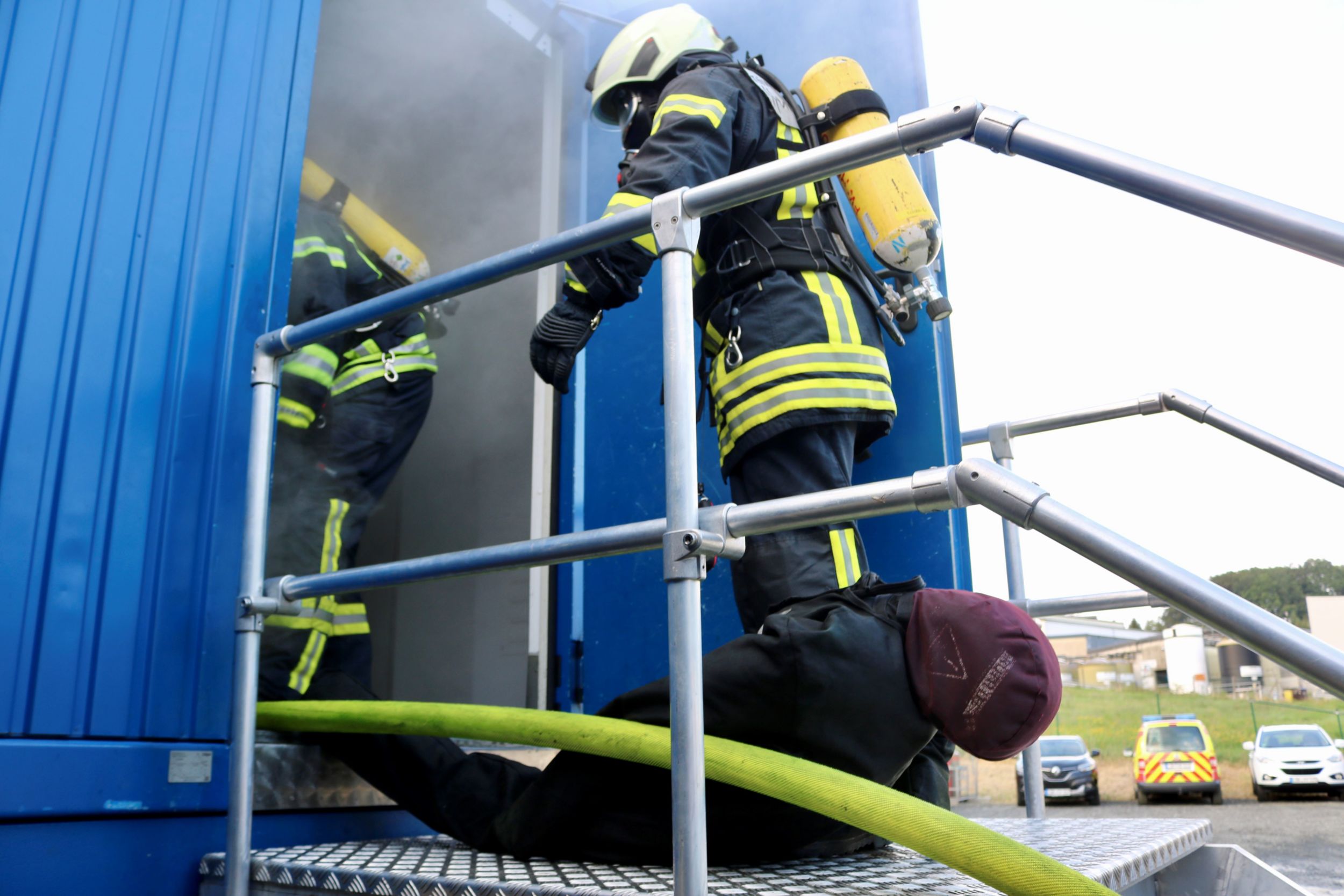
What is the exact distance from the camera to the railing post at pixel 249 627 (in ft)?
4.90

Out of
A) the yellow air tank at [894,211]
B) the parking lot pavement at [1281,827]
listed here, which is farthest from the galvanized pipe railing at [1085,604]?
the parking lot pavement at [1281,827]

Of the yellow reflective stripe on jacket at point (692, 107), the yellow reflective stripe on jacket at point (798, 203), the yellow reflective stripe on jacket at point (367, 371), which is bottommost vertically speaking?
the yellow reflective stripe on jacket at point (367, 371)

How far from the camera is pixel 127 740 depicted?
156cm

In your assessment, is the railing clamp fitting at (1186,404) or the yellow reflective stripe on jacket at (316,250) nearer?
the railing clamp fitting at (1186,404)

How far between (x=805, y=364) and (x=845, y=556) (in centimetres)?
37

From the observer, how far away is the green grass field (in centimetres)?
3162

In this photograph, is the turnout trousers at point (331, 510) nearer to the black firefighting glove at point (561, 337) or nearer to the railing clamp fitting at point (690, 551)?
the black firefighting glove at point (561, 337)

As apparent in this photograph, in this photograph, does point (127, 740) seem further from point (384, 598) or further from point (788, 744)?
point (384, 598)

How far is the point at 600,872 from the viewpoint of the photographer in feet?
4.42

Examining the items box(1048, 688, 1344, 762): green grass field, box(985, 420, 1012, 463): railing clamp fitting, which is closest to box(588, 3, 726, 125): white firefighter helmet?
box(985, 420, 1012, 463): railing clamp fitting

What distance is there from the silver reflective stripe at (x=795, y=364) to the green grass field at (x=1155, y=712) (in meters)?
30.1

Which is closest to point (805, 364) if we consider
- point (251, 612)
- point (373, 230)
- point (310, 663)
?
point (251, 612)

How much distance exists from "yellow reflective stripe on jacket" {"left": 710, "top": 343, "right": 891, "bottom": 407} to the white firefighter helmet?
850 mm

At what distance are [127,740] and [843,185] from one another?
1.73 metres
